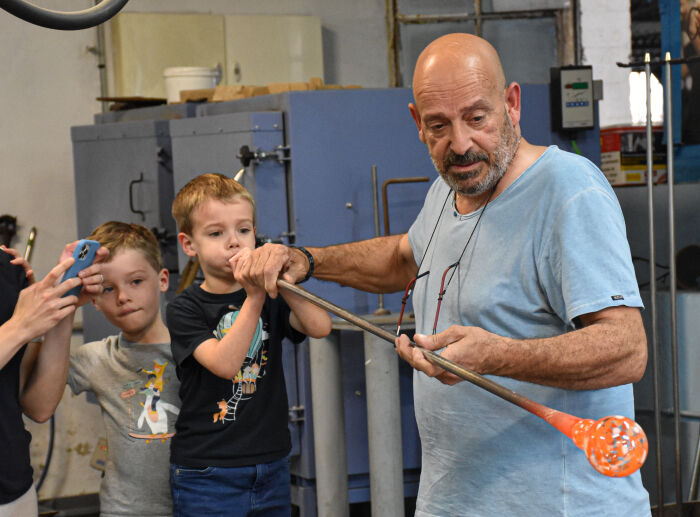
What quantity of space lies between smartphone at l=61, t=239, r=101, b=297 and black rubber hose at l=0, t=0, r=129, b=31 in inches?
27.1

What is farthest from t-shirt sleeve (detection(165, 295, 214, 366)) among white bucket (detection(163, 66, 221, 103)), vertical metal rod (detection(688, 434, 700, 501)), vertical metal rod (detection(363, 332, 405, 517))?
white bucket (detection(163, 66, 221, 103))

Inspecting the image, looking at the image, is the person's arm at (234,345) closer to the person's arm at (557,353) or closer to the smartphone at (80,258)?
the smartphone at (80,258)

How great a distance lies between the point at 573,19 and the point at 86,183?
2.75 m

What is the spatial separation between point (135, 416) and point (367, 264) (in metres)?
0.69

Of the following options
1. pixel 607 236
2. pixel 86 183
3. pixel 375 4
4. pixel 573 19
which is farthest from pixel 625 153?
pixel 607 236

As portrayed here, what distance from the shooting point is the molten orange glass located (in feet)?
3.61

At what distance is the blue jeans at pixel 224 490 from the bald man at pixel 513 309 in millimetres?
545

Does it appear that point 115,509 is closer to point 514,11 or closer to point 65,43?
point 65,43

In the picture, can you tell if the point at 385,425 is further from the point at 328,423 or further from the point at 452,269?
the point at 452,269

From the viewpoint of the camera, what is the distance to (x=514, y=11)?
5051 millimetres

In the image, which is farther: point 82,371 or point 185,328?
point 82,371

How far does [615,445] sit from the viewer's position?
3.61 feet

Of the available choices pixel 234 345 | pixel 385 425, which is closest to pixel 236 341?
pixel 234 345

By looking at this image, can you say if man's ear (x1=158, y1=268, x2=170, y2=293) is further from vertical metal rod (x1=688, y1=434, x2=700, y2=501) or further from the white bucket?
the white bucket
